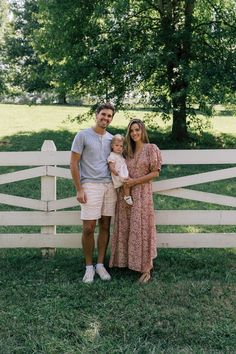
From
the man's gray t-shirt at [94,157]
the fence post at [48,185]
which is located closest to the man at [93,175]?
the man's gray t-shirt at [94,157]

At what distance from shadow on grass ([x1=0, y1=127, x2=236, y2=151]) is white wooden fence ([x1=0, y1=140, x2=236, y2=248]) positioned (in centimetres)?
945

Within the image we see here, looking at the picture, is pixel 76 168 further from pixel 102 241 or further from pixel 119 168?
pixel 102 241

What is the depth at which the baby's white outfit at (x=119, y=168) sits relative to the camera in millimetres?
5118

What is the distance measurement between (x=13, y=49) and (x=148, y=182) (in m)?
30.5

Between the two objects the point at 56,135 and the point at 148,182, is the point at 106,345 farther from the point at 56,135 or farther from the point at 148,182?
the point at 56,135

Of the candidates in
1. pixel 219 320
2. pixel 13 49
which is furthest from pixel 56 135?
pixel 13 49

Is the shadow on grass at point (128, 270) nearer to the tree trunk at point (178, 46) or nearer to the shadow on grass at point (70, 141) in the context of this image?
the tree trunk at point (178, 46)

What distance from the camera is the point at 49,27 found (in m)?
15.2

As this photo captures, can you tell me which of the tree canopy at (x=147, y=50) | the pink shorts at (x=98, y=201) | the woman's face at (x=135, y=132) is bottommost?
the pink shorts at (x=98, y=201)

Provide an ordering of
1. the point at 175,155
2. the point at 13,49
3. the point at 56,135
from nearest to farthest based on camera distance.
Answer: the point at 175,155 < the point at 56,135 < the point at 13,49

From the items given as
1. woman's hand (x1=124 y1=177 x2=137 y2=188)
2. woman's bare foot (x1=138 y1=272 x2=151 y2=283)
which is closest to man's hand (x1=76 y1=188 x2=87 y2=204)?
woman's hand (x1=124 y1=177 x2=137 y2=188)

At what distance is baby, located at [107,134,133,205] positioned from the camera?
5.14 metres

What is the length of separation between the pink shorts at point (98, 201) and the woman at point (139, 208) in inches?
3.8

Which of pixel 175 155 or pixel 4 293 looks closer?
pixel 4 293
